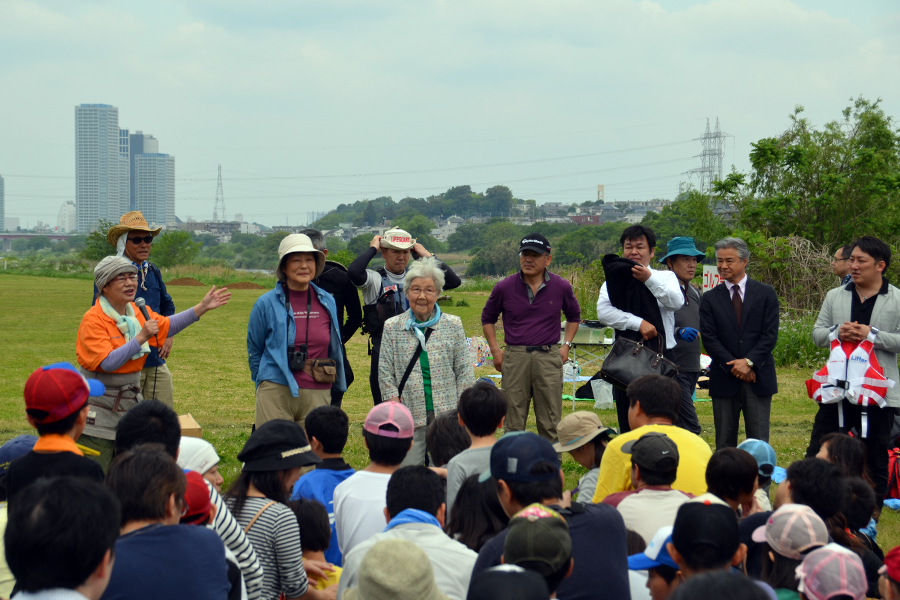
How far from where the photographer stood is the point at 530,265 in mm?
6340

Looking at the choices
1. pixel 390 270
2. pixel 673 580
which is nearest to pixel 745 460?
pixel 673 580

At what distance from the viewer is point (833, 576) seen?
235cm

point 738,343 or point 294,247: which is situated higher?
point 294,247

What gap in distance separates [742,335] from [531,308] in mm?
1732

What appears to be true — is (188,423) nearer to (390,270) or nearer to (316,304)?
(316,304)

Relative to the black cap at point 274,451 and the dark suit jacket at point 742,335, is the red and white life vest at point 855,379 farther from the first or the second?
the black cap at point 274,451

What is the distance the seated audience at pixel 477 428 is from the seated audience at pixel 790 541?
4.55 ft

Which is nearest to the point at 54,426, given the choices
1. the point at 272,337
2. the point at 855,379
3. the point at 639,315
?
the point at 272,337

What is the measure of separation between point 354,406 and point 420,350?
17.1ft

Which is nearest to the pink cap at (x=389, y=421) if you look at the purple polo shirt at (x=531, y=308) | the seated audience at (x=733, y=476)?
the seated audience at (x=733, y=476)

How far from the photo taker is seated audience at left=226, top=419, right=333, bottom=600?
3.18m

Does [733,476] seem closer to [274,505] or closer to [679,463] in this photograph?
[679,463]

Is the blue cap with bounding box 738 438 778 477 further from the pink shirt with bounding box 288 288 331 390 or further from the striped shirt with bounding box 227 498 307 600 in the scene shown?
the pink shirt with bounding box 288 288 331 390

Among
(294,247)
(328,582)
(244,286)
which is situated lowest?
(244,286)
